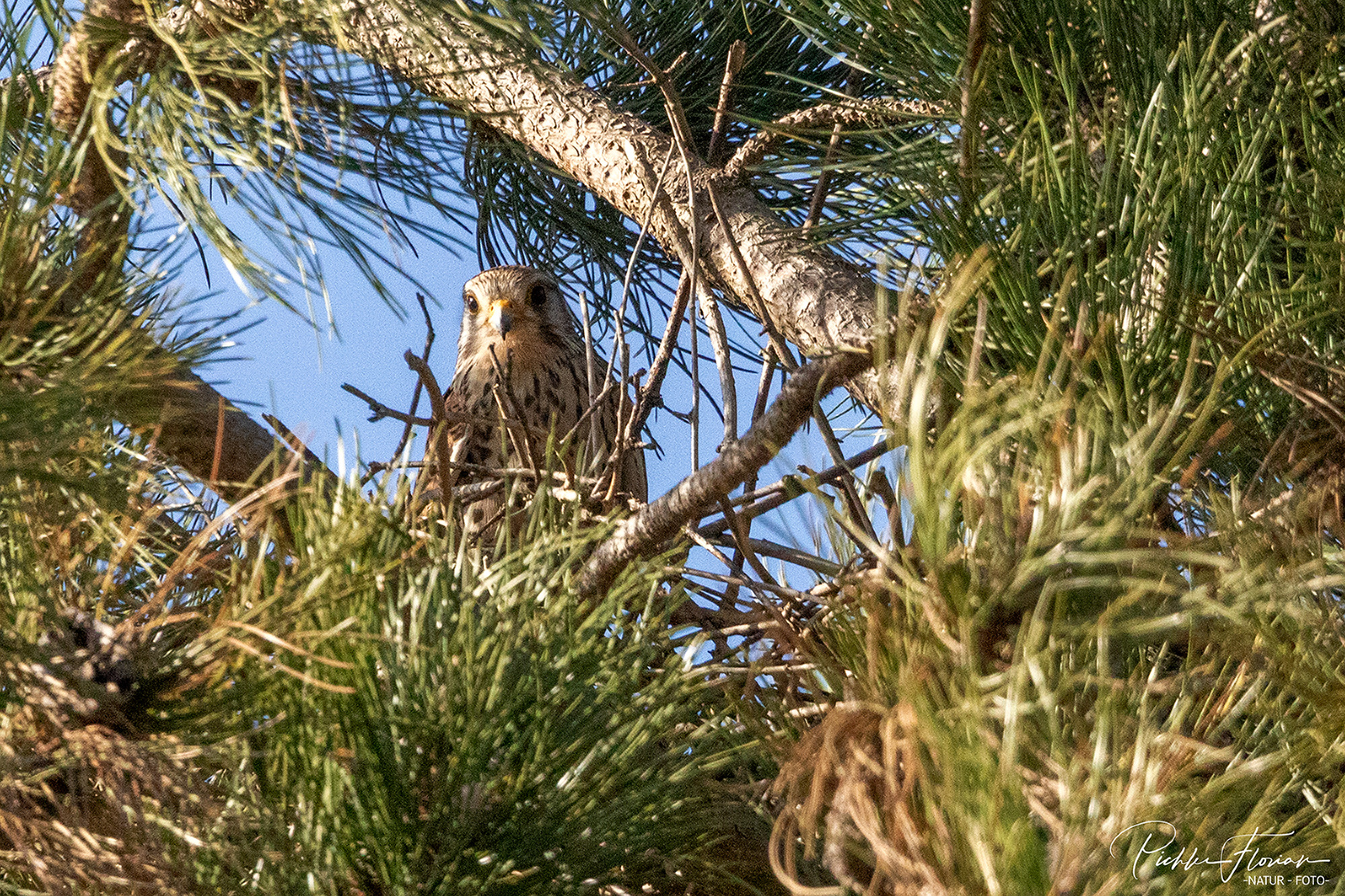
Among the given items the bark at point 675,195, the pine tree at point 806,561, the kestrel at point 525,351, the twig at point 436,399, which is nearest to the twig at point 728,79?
the bark at point 675,195

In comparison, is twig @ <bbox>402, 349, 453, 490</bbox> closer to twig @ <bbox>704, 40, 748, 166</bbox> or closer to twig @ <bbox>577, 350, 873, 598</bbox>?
twig @ <bbox>577, 350, 873, 598</bbox>

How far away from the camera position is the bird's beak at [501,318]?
3361 mm

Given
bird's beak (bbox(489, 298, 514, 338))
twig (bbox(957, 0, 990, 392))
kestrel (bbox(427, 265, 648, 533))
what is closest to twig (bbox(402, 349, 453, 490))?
twig (bbox(957, 0, 990, 392))

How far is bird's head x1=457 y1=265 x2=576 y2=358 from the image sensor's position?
11.5 feet

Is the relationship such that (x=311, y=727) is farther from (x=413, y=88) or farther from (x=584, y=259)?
(x=584, y=259)

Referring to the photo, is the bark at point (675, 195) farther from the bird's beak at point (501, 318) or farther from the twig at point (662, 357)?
the bird's beak at point (501, 318)

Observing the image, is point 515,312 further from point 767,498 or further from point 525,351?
point 767,498

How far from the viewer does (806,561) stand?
99 centimetres

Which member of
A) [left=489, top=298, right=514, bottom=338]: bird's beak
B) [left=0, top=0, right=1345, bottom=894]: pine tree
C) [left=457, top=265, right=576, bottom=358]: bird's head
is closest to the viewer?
[left=0, top=0, right=1345, bottom=894]: pine tree

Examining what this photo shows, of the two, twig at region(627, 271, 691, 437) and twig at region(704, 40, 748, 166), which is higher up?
twig at region(704, 40, 748, 166)

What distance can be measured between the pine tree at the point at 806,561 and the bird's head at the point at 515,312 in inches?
82.2

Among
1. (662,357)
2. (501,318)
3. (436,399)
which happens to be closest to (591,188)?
(662,357)

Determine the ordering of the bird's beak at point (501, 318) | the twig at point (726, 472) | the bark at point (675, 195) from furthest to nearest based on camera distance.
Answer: the bird's beak at point (501, 318)
the bark at point (675, 195)
the twig at point (726, 472)

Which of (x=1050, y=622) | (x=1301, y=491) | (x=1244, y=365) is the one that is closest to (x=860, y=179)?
(x=1244, y=365)
